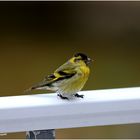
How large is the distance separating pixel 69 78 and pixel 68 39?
575 cm

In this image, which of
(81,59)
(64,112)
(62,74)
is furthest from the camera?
(81,59)

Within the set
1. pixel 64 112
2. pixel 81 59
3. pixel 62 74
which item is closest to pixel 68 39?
pixel 81 59

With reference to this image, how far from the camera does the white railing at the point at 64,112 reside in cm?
169

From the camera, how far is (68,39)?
8180 millimetres

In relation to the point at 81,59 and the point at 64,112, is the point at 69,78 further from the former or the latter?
the point at 64,112

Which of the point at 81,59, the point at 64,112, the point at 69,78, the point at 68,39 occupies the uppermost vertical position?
the point at 68,39

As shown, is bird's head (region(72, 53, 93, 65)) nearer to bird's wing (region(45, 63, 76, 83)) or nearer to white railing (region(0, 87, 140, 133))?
bird's wing (region(45, 63, 76, 83))

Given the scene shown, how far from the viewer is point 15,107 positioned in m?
1.69

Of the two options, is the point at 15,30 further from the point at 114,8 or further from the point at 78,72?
the point at 78,72

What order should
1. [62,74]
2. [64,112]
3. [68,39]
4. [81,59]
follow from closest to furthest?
[64,112] < [62,74] < [81,59] < [68,39]

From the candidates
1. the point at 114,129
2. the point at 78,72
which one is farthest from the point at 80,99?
the point at 114,129

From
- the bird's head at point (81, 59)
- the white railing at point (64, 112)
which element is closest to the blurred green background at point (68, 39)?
the bird's head at point (81, 59)

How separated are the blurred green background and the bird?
15.0ft

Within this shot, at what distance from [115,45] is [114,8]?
2.19 feet
